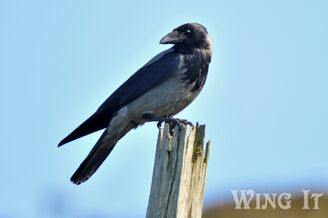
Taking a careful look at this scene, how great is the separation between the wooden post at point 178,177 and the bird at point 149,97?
11.4ft

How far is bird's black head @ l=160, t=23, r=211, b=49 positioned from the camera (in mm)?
9852

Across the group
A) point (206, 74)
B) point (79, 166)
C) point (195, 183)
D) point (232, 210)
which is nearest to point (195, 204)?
point (195, 183)

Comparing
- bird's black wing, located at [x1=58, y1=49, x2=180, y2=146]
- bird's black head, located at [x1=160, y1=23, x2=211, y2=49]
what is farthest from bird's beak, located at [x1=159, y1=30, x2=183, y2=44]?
bird's black wing, located at [x1=58, y1=49, x2=180, y2=146]

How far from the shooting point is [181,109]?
9477 millimetres

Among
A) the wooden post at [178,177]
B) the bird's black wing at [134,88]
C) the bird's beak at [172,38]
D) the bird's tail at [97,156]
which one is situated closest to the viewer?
the wooden post at [178,177]

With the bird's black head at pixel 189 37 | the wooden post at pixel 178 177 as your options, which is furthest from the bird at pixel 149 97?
the wooden post at pixel 178 177

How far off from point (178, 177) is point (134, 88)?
4245 mm

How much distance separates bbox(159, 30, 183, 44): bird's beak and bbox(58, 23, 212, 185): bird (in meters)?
0.04

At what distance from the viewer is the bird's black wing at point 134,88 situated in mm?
9375

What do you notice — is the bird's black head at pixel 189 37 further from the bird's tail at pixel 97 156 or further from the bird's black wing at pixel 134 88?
the bird's tail at pixel 97 156

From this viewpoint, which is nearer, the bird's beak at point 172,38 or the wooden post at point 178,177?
the wooden post at point 178,177

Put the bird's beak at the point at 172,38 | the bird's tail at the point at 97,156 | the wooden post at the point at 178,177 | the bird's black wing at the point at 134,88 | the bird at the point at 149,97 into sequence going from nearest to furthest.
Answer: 1. the wooden post at the point at 178,177
2. the bird's tail at the point at 97,156
3. the bird at the point at 149,97
4. the bird's black wing at the point at 134,88
5. the bird's beak at the point at 172,38

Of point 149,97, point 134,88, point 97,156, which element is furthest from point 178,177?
point 134,88

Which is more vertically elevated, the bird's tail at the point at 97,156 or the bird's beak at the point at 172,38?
the bird's beak at the point at 172,38
